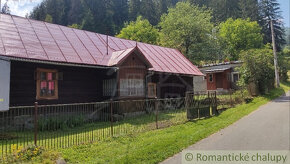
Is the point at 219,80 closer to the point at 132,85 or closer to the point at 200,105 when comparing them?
the point at 200,105

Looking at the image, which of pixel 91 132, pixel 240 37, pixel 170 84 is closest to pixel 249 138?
pixel 91 132

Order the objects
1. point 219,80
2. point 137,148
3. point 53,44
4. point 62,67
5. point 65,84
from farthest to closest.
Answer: point 219,80 → point 53,44 → point 65,84 → point 62,67 → point 137,148

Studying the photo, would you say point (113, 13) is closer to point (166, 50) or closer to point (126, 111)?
point (166, 50)

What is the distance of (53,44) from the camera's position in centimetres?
1173

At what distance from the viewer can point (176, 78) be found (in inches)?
699

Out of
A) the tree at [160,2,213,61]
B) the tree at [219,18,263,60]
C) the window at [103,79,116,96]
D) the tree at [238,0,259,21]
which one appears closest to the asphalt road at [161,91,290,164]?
the window at [103,79,116,96]

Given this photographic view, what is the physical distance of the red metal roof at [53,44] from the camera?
10023 millimetres

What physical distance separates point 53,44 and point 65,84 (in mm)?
2442

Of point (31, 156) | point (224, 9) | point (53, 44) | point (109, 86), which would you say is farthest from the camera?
point (224, 9)

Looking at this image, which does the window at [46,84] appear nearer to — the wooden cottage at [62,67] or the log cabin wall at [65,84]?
the wooden cottage at [62,67]

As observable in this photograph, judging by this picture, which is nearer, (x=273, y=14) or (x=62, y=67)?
(x=62, y=67)

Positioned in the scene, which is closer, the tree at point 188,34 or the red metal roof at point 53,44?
the red metal roof at point 53,44

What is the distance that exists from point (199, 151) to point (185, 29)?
3298cm

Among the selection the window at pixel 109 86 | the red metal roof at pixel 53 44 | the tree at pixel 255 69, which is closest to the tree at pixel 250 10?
the tree at pixel 255 69
